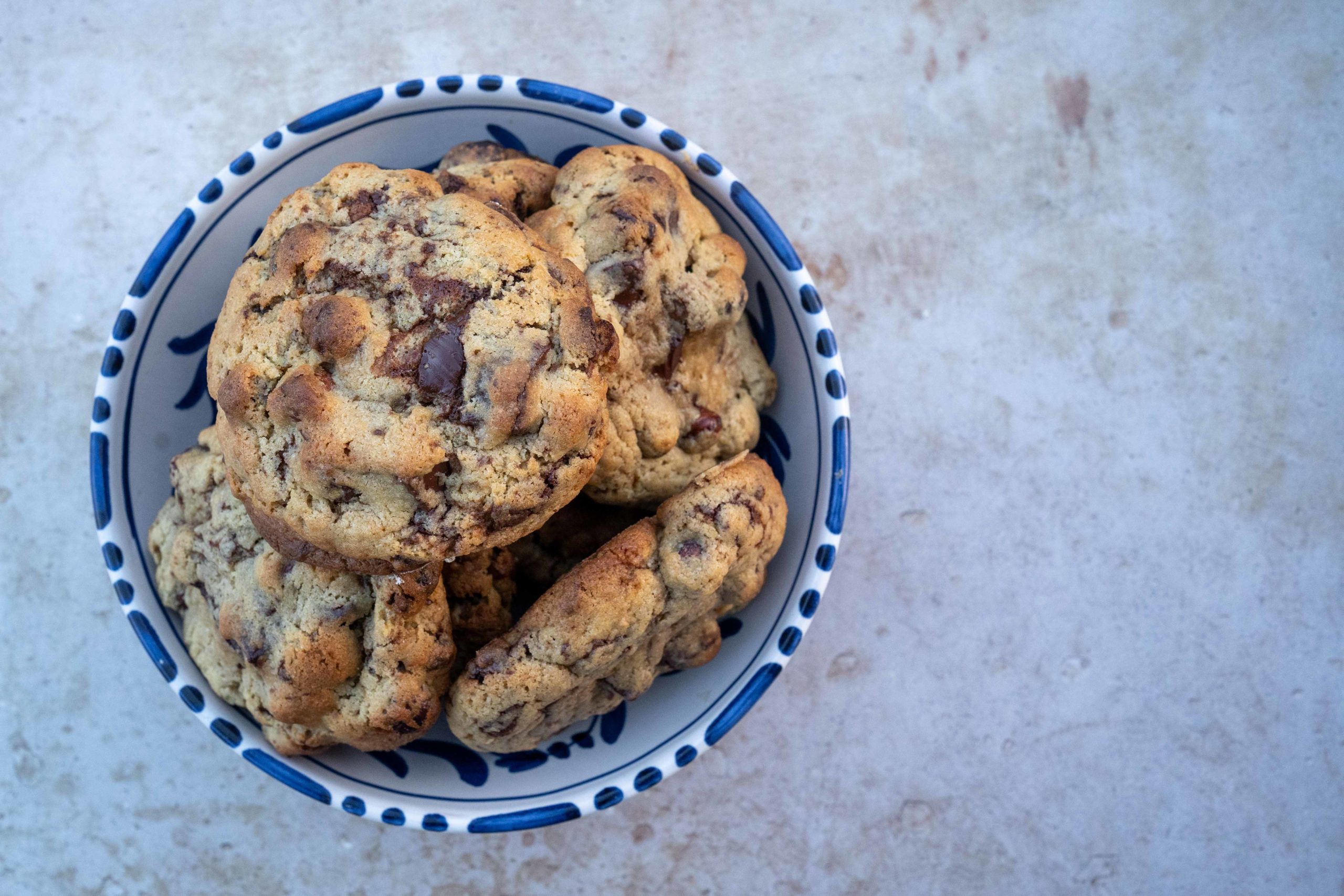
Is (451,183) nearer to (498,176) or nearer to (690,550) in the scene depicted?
(498,176)

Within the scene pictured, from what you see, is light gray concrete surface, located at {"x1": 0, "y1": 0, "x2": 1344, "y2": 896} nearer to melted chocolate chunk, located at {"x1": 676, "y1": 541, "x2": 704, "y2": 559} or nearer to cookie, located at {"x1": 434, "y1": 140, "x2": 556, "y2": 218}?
cookie, located at {"x1": 434, "y1": 140, "x2": 556, "y2": 218}

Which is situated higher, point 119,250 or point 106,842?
point 119,250

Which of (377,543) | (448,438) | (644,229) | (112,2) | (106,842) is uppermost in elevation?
(112,2)

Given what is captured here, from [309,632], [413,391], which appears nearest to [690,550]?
[413,391]

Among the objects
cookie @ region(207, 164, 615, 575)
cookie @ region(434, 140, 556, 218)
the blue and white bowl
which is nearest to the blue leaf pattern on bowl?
the blue and white bowl

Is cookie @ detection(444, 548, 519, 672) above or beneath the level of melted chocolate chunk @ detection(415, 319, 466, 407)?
beneath

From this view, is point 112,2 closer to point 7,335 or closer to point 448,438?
point 7,335

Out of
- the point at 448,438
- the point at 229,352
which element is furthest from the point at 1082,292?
the point at 229,352
